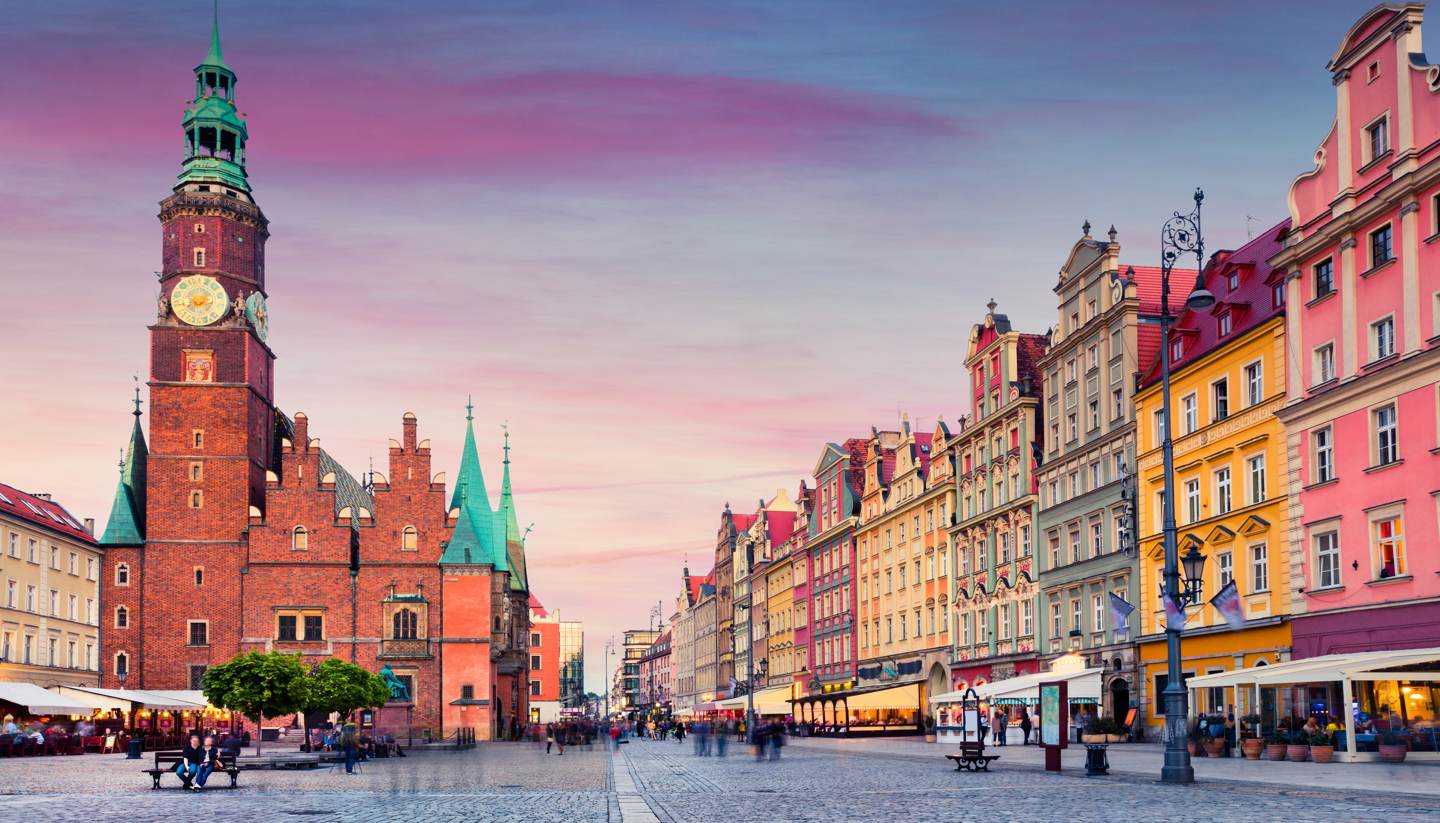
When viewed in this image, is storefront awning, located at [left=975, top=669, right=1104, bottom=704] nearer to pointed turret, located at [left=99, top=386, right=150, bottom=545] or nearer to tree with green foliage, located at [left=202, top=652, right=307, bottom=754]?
tree with green foliage, located at [left=202, top=652, right=307, bottom=754]

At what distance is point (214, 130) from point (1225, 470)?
6140 cm

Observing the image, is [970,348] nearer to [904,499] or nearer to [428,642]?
[904,499]

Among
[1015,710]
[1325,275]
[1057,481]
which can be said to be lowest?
[1015,710]

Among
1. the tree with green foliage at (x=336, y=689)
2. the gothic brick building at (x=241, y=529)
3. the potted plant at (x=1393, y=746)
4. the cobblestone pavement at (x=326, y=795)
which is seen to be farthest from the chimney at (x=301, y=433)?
the potted plant at (x=1393, y=746)

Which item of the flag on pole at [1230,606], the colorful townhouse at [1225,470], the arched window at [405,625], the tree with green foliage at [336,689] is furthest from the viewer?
the arched window at [405,625]

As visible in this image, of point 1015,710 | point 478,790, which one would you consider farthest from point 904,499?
point 478,790

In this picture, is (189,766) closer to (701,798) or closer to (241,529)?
(701,798)

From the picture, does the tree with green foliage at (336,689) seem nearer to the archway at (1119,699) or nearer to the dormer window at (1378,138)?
the archway at (1119,699)

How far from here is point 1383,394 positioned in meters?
37.6

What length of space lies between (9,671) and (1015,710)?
43.8 metres

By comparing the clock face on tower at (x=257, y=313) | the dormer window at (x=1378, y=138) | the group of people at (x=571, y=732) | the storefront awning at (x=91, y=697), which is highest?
the clock face on tower at (x=257, y=313)

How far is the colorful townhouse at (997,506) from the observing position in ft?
203

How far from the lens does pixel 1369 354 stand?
126 feet

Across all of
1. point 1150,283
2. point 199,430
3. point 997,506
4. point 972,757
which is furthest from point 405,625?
point 972,757
